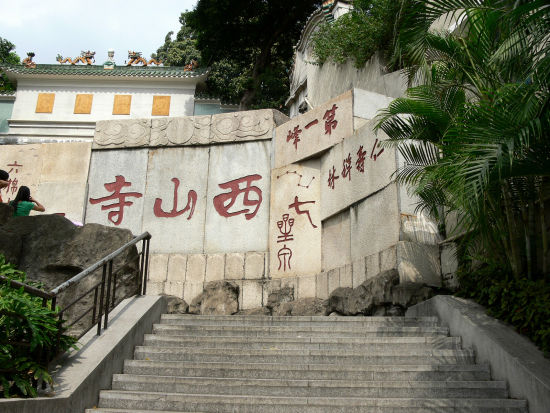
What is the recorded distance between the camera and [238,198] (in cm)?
1032

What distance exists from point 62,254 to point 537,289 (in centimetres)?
518

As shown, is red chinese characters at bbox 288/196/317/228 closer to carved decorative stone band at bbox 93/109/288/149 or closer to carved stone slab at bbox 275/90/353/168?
carved stone slab at bbox 275/90/353/168

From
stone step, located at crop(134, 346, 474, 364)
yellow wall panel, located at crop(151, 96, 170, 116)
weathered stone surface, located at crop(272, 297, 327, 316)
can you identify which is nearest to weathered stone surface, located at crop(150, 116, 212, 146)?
weathered stone surface, located at crop(272, 297, 327, 316)

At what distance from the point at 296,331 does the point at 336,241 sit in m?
3.54

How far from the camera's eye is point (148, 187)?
35.6 ft

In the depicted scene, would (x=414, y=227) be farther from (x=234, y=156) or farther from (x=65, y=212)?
(x=65, y=212)

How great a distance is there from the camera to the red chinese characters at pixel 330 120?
9.31 metres

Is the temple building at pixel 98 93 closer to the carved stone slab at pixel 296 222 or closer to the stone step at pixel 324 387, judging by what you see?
the carved stone slab at pixel 296 222

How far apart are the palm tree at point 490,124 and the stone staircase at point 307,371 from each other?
120cm

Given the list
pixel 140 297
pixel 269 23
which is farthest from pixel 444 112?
pixel 269 23

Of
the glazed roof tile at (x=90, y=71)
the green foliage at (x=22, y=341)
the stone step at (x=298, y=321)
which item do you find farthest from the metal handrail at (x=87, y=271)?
the glazed roof tile at (x=90, y=71)

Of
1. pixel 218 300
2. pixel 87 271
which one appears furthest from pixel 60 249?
pixel 218 300

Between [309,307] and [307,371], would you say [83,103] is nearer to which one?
[309,307]

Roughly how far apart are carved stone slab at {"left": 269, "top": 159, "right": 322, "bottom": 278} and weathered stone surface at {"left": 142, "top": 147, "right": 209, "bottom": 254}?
1453 mm
